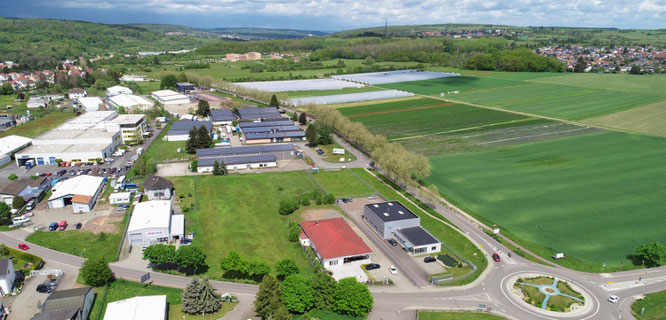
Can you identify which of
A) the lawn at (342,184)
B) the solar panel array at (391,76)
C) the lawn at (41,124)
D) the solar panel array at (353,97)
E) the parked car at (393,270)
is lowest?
the parked car at (393,270)

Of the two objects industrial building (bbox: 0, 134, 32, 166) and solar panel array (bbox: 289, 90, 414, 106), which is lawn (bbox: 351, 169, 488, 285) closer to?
solar panel array (bbox: 289, 90, 414, 106)

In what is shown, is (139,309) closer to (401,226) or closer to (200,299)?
(200,299)

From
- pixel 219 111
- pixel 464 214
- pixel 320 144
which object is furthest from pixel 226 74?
pixel 464 214

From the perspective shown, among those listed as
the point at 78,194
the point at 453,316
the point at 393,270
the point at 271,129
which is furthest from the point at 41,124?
the point at 453,316

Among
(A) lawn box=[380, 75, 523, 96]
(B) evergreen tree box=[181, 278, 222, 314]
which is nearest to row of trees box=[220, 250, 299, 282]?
(B) evergreen tree box=[181, 278, 222, 314]

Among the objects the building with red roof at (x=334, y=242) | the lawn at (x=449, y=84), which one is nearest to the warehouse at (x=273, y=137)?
the building with red roof at (x=334, y=242)

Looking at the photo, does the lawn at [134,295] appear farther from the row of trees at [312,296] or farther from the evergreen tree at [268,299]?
the row of trees at [312,296]
